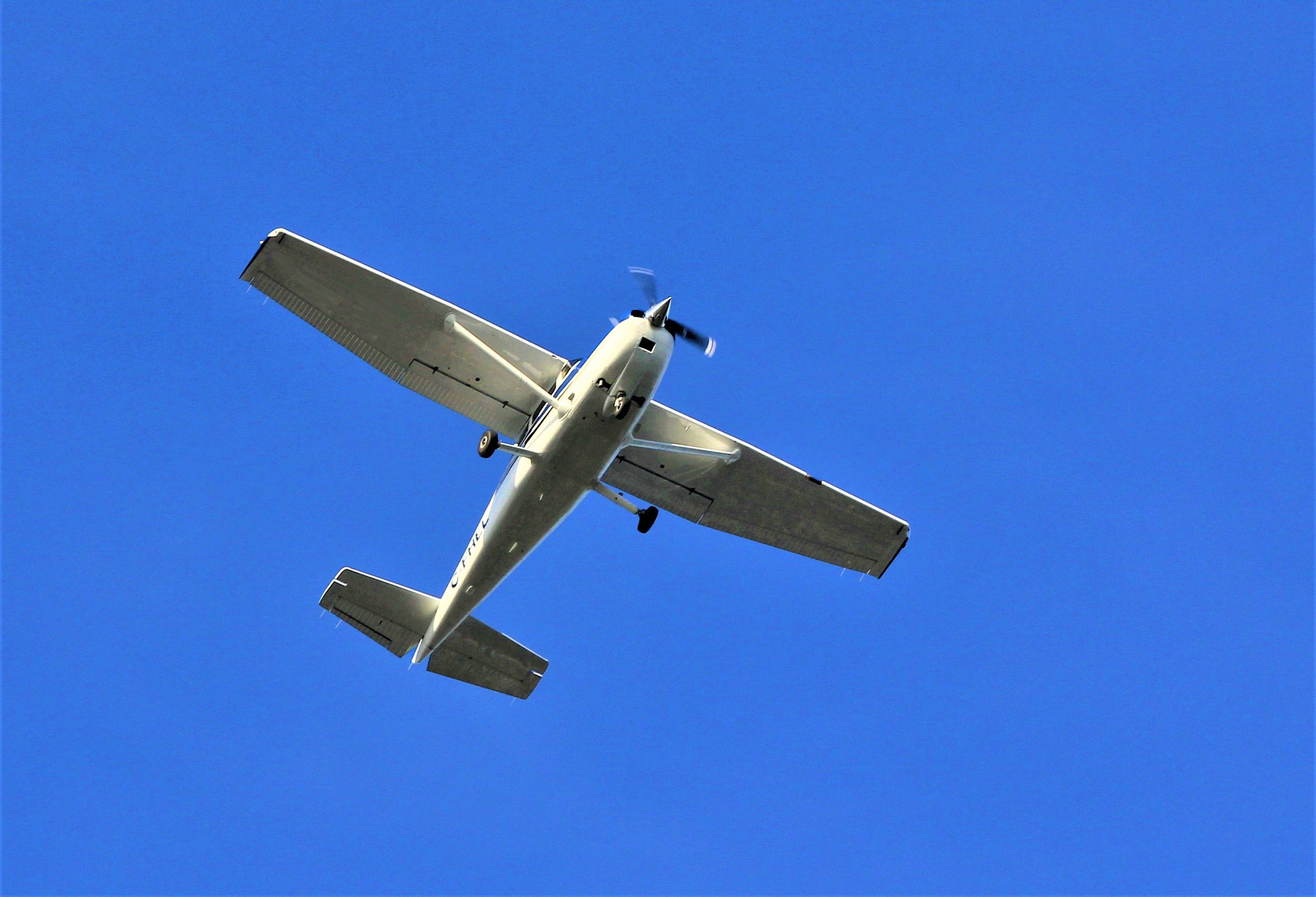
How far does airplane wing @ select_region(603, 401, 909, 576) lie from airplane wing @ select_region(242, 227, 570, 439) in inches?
93.7

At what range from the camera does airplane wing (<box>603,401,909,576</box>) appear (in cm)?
2420

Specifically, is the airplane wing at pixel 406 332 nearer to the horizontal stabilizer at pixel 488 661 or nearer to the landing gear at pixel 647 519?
the landing gear at pixel 647 519

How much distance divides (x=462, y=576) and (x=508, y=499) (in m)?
2.24

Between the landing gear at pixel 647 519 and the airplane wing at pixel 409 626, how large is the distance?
4931 mm

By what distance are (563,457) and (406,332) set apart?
12.8 feet

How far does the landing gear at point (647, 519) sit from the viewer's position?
22.9 m

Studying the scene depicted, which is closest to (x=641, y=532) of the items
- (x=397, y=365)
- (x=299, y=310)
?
(x=397, y=365)

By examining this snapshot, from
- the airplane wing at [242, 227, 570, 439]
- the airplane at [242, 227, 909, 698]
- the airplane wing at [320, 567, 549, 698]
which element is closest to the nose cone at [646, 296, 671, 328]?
the airplane at [242, 227, 909, 698]

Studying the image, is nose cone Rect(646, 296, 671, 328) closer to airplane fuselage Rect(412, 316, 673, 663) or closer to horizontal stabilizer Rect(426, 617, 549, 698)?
airplane fuselage Rect(412, 316, 673, 663)

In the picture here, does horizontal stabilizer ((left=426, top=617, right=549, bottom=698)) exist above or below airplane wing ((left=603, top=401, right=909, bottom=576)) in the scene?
below

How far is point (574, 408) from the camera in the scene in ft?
69.2

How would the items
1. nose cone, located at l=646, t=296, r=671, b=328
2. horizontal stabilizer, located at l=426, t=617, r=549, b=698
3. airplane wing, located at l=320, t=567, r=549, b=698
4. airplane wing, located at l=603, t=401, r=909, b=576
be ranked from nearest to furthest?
nose cone, located at l=646, t=296, r=671, b=328 < airplane wing, located at l=603, t=401, r=909, b=576 < airplane wing, located at l=320, t=567, r=549, b=698 < horizontal stabilizer, located at l=426, t=617, r=549, b=698

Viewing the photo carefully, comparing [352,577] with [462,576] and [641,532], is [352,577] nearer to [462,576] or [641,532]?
[462,576]

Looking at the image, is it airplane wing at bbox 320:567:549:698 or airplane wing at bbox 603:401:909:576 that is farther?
airplane wing at bbox 320:567:549:698
